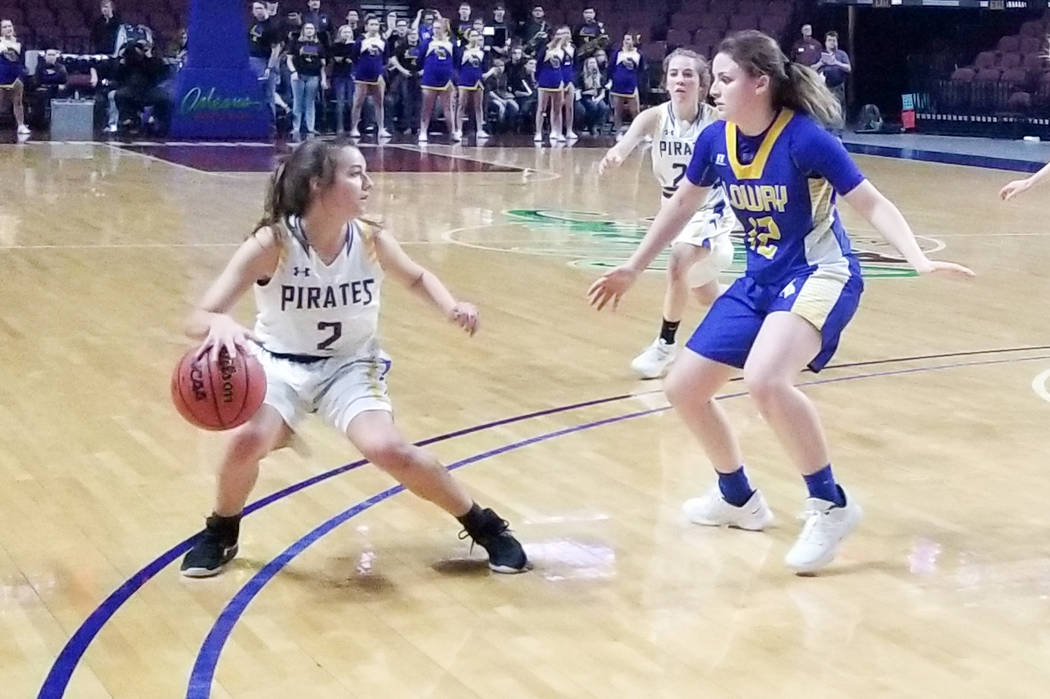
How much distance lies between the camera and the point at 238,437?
3.98m

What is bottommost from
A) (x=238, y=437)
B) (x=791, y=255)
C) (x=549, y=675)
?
(x=549, y=675)

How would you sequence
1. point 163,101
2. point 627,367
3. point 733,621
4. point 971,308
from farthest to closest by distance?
point 163,101
point 971,308
point 627,367
point 733,621

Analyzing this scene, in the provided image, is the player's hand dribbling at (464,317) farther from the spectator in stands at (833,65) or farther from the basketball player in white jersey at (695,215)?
the spectator in stands at (833,65)

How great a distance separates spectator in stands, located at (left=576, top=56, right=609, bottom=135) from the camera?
22516mm

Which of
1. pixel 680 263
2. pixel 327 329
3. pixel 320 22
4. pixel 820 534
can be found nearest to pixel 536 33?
pixel 320 22

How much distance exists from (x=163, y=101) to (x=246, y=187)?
257 inches

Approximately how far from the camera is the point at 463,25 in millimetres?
21609

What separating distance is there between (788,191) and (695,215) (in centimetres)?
233

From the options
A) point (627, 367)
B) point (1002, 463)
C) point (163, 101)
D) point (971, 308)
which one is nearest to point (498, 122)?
point (163, 101)

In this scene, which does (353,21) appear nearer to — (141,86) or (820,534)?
(141,86)


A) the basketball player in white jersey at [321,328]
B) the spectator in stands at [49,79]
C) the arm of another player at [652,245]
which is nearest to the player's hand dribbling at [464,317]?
the basketball player in white jersey at [321,328]

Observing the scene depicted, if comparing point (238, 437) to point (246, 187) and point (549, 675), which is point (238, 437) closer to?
point (549, 675)

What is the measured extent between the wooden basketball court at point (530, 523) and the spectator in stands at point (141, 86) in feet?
34.7

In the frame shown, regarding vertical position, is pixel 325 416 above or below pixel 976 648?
above
